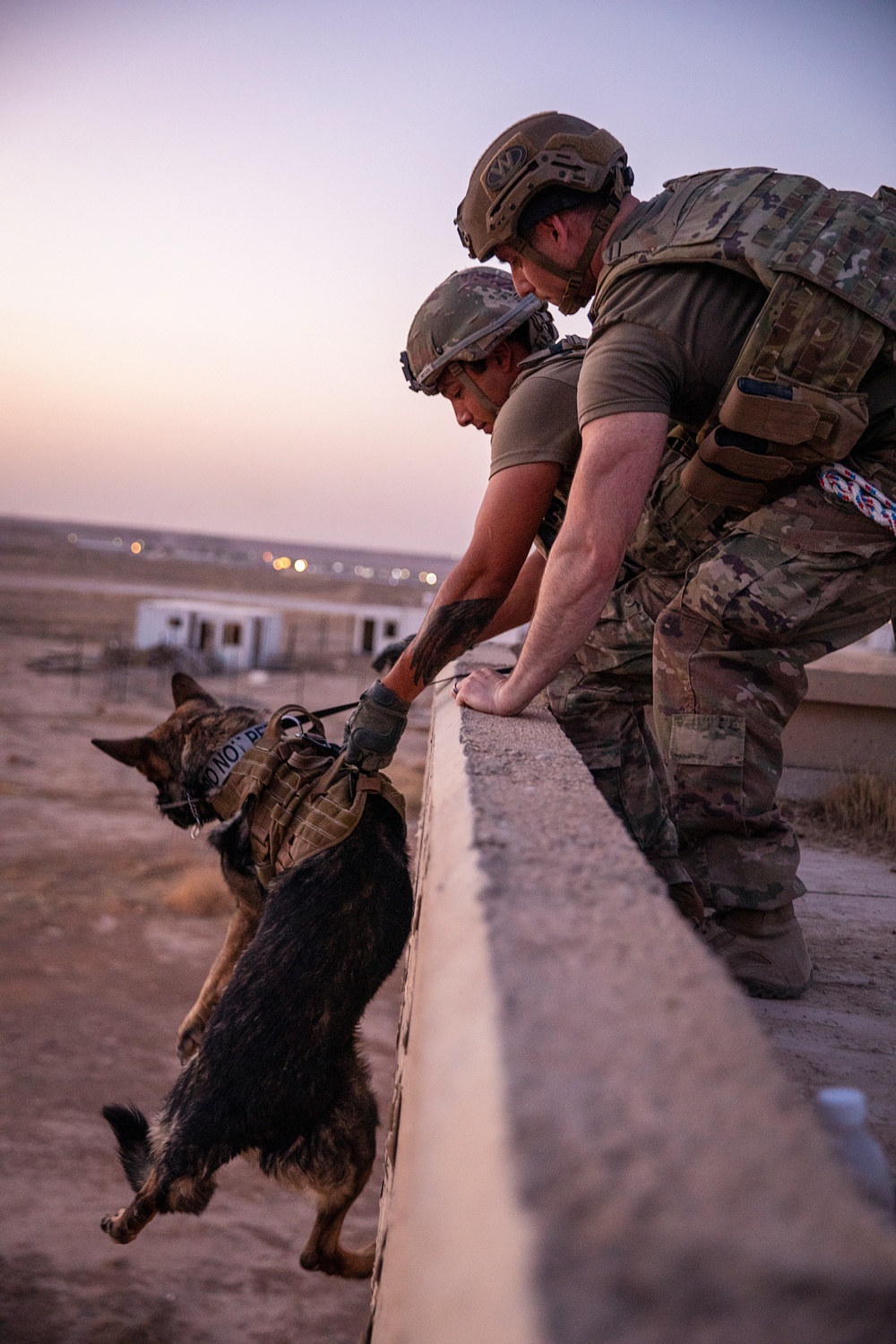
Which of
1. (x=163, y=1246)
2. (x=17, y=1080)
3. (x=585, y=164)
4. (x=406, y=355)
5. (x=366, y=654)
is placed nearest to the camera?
(x=585, y=164)

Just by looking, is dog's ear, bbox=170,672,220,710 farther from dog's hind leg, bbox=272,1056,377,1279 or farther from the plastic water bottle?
the plastic water bottle

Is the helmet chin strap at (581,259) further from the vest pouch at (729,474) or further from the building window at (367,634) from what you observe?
the building window at (367,634)

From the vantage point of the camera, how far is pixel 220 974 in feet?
11.5

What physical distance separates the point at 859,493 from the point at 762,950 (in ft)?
4.34

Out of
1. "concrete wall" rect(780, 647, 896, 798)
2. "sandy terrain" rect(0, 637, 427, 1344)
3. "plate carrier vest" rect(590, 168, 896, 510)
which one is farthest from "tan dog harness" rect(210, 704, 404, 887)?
"sandy terrain" rect(0, 637, 427, 1344)

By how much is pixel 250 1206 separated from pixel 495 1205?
25.8ft

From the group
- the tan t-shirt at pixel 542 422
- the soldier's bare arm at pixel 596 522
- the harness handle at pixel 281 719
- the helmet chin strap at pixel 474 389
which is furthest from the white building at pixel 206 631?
the soldier's bare arm at pixel 596 522

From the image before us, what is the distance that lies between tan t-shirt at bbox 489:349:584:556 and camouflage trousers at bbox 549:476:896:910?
1.81 feet

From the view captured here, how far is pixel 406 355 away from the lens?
3.78 meters

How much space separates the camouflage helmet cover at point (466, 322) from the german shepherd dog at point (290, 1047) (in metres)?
1.45

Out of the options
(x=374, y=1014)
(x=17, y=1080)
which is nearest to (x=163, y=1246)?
(x=17, y=1080)

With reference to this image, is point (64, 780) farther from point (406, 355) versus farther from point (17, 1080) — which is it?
point (406, 355)

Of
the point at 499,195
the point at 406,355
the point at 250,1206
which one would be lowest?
the point at 250,1206

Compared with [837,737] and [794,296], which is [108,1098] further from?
[794,296]
